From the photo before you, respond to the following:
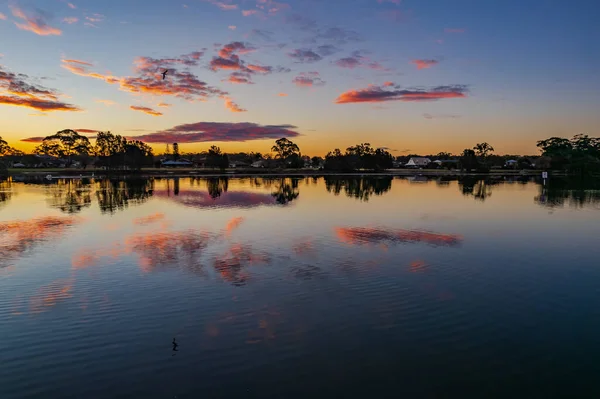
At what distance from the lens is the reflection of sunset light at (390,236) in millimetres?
30094

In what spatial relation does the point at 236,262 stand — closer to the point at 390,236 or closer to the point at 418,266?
the point at 418,266

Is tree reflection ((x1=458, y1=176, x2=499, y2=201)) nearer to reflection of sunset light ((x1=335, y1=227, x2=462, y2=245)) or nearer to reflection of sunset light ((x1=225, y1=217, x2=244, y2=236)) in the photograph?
reflection of sunset light ((x1=335, y1=227, x2=462, y2=245))

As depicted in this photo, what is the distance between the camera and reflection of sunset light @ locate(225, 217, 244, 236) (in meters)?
33.9

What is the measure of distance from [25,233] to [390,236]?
101ft

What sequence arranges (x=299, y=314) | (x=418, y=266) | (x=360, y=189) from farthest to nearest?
Answer: (x=360, y=189) < (x=418, y=266) < (x=299, y=314)

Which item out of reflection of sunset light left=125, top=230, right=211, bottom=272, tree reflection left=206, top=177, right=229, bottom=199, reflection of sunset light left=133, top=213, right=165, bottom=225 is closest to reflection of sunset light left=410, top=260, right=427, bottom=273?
reflection of sunset light left=125, top=230, right=211, bottom=272

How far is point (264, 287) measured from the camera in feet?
63.2

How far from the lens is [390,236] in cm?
3209

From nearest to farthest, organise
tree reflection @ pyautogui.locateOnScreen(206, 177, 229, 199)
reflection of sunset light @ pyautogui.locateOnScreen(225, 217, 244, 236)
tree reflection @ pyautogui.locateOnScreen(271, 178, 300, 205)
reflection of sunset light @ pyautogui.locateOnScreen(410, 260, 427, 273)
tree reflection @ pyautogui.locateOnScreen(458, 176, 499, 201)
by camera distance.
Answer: reflection of sunset light @ pyautogui.locateOnScreen(410, 260, 427, 273) < reflection of sunset light @ pyautogui.locateOnScreen(225, 217, 244, 236) < tree reflection @ pyautogui.locateOnScreen(271, 178, 300, 205) < tree reflection @ pyautogui.locateOnScreen(458, 176, 499, 201) < tree reflection @ pyautogui.locateOnScreen(206, 177, 229, 199)

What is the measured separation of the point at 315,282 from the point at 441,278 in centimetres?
677

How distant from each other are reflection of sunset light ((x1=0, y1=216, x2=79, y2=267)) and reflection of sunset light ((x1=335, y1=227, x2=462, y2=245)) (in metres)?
23.0

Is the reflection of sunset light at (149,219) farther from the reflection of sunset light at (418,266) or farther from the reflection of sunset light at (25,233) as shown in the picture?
the reflection of sunset light at (418,266)

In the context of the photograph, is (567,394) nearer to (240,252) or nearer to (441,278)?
(441,278)

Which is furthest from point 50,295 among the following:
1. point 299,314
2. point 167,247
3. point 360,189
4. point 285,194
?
point 360,189
